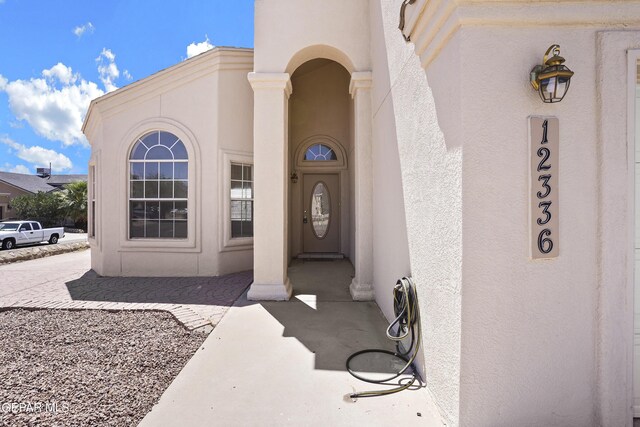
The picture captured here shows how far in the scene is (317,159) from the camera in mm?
9570

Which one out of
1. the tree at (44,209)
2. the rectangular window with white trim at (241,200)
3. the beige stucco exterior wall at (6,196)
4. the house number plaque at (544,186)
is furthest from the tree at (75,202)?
the house number plaque at (544,186)

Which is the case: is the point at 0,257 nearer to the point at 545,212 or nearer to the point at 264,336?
the point at 264,336

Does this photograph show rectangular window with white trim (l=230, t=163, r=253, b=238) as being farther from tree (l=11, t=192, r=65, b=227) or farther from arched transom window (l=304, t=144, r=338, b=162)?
tree (l=11, t=192, r=65, b=227)

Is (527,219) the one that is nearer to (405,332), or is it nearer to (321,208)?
(405,332)

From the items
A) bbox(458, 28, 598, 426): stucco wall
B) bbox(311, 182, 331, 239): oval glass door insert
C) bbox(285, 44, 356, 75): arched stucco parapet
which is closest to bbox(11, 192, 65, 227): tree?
bbox(311, 182, 331, 239): oval glass door insert

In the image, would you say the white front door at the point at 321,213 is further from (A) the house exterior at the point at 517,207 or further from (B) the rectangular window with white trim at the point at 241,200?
(A) the house exterior at the point at 517,207

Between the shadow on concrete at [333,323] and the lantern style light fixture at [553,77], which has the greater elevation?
the lantern style light fixture at [553,77]

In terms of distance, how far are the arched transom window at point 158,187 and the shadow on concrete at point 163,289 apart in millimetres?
1127

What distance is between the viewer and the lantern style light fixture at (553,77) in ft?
6.86

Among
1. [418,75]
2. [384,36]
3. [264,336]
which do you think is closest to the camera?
[418,75]

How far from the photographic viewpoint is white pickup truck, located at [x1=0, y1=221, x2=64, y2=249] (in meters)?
13.8

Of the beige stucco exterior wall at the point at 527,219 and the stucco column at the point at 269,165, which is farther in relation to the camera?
the stucco column at the point at 269,165

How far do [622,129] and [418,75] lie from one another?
1.66m

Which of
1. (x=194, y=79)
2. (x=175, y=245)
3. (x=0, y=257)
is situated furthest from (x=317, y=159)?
(x=0, y=257)
